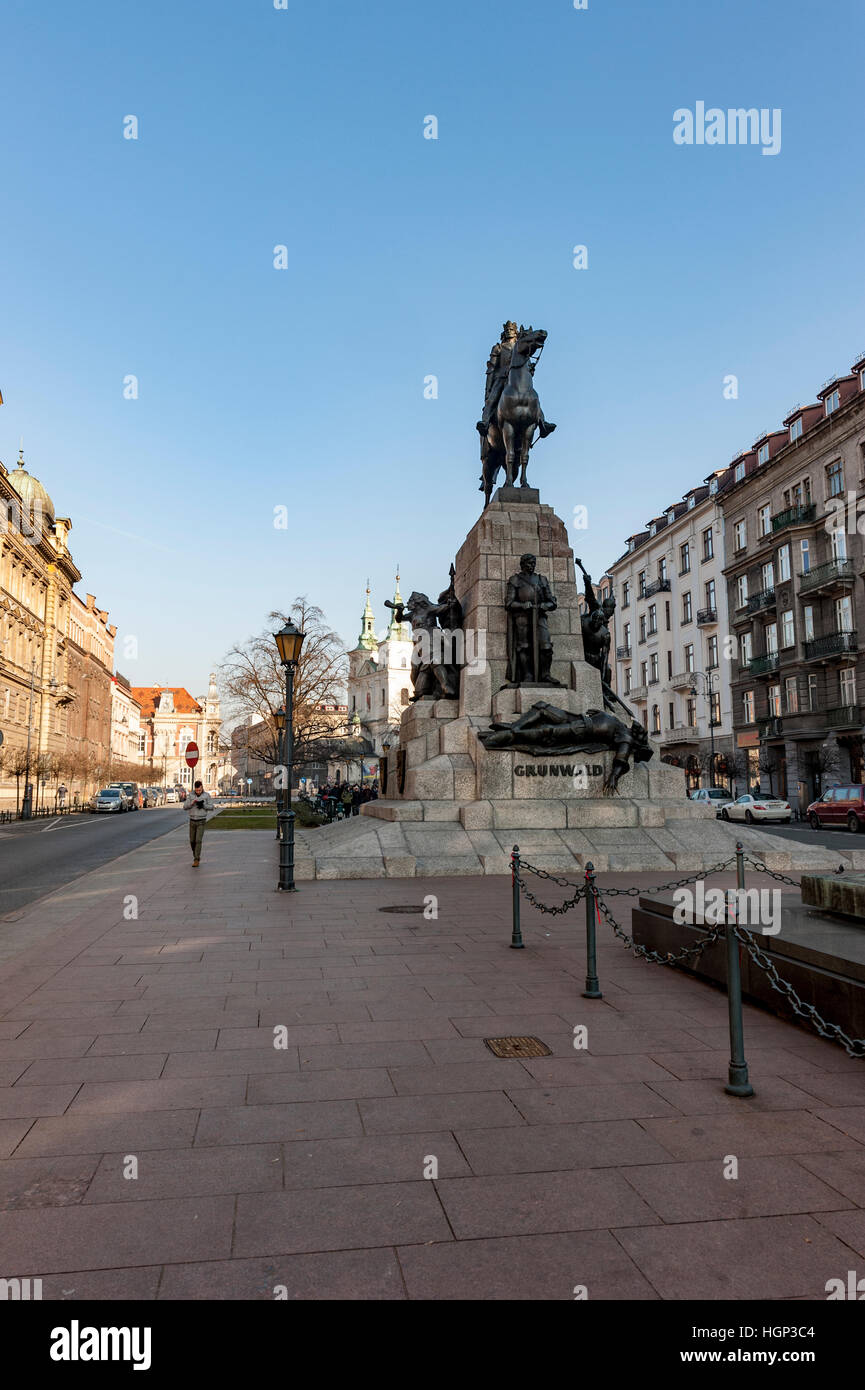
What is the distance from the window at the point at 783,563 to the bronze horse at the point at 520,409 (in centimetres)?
3123

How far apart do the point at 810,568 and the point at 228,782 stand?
13580cm

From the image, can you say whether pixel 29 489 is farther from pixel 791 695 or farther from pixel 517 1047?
pixel 517 1047

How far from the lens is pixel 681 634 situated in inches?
2356

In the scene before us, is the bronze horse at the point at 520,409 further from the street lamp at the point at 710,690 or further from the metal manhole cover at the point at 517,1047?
the street lamp at the point at 710,690

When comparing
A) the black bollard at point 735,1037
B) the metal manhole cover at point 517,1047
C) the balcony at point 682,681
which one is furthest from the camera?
the balcony at point 682,681

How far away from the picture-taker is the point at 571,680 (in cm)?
1780

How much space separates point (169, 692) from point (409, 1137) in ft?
549

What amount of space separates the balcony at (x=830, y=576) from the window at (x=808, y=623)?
1.13 metres

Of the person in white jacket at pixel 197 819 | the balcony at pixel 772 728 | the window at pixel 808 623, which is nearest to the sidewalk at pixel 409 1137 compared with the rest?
the person in white jacket at pixel 197 819

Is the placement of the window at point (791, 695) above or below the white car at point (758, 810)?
above

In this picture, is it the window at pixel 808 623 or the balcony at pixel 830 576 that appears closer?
the balcony at pixel 830 576

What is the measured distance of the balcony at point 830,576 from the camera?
41062 mm

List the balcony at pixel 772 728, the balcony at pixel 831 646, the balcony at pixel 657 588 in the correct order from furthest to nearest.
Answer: the balcony at pixel 657 588 → the balcony at pixel 772 728 → the balcony at pixel 831 646

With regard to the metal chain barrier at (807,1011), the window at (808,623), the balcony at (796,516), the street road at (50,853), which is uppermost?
the balcony at (796,516)
